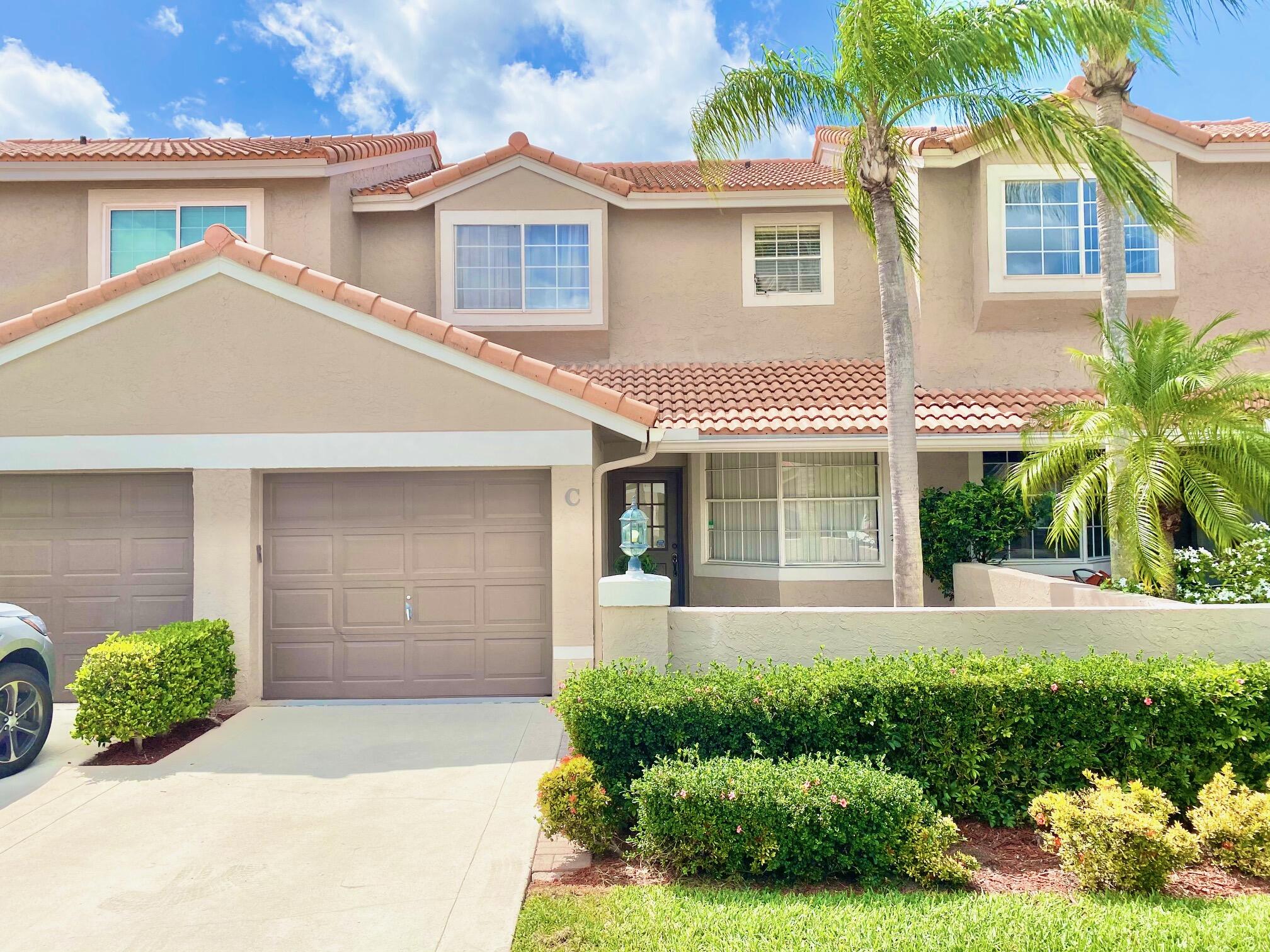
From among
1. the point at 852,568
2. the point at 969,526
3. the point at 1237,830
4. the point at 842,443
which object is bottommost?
the point at 1237,830

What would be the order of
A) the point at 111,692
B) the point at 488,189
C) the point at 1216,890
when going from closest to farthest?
the point at 1216,890 < the point at 111,692 < the point at 488,189

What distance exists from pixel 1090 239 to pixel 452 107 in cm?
1273

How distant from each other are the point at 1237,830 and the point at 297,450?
28.3ft

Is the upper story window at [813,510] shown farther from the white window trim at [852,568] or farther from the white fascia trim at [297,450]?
the white fascia trim at [297,450]

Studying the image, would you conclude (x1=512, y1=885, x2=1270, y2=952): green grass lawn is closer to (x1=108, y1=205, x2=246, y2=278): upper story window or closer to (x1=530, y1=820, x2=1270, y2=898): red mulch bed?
(x1=530, y1=820, x2=1270, y2=898): red mulch bed

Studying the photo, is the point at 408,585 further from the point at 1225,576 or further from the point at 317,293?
the point at 1225,576

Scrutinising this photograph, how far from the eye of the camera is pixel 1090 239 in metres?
11.8

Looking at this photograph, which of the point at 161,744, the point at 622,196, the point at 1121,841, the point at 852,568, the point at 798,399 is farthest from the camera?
the point at 622,196

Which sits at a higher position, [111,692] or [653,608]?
[653,608]

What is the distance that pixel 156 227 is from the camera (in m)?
12.4

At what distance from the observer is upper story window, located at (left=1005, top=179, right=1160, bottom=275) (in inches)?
466

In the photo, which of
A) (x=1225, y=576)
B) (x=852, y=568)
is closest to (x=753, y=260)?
Answer: (x=852, y=568)

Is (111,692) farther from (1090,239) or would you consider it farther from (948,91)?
(1090,239)

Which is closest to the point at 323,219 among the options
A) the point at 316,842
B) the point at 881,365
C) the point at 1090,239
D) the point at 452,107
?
the point at 452,107
